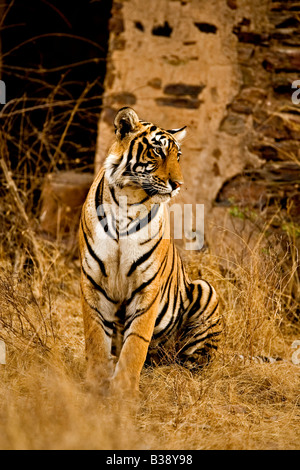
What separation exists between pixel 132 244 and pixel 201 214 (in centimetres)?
240

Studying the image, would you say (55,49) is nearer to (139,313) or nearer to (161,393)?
(139,313)

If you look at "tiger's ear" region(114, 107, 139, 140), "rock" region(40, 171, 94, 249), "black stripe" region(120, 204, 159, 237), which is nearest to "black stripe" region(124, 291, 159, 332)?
"black stripe" region(120, 204, 159, 237)

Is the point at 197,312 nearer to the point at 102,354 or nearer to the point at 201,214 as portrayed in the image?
the point at 102,354

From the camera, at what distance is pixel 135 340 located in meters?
3.63

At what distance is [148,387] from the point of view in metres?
3.82

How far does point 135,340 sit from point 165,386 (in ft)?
1.28

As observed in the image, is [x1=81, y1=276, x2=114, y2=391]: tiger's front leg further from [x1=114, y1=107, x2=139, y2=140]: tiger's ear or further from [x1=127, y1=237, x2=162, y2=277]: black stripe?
[x1=114, y1=107, x2=139, y2=140]: tiger's ear

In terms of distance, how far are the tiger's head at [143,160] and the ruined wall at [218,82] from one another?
7.40 feet

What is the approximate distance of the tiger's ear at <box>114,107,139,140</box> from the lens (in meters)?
3.67

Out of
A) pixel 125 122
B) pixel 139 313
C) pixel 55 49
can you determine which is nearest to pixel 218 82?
pixel 125 122

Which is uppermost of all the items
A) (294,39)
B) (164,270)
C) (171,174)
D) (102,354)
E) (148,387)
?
(294,39)

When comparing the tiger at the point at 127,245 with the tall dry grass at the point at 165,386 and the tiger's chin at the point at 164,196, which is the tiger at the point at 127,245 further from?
the tall dry grass at the point at 165,386
